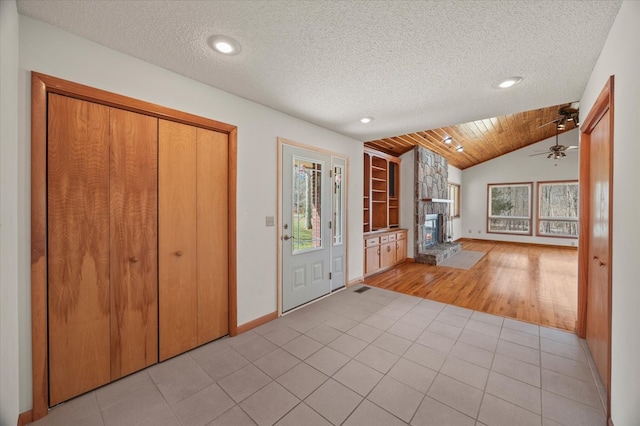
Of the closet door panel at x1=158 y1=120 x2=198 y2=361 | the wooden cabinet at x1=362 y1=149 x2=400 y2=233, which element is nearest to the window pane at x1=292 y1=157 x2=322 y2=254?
the closet door panel at x1=158 y1=120 x2=198 y2=361

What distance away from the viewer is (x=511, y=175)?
8.45 m

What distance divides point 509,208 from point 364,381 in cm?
927

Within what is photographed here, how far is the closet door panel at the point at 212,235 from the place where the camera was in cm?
232

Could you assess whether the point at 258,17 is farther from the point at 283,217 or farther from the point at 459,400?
the point at 459,400

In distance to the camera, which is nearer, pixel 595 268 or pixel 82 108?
pixel 82 108

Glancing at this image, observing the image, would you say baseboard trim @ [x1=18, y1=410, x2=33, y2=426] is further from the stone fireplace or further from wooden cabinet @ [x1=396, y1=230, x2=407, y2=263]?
the stone fireplace

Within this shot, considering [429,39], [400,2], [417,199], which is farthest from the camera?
[417,199]

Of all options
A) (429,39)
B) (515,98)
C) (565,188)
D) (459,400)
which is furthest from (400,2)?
(565,188)

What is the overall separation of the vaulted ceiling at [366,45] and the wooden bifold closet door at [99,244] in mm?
613

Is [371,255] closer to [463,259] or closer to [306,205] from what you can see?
[306,205]

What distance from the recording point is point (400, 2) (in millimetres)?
1334

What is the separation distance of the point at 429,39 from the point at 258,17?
109 cm

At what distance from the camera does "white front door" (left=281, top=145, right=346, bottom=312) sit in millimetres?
3023

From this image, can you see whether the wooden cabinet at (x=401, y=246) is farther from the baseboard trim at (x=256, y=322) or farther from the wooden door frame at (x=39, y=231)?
the wooden door frame at (x=39, y=231)
